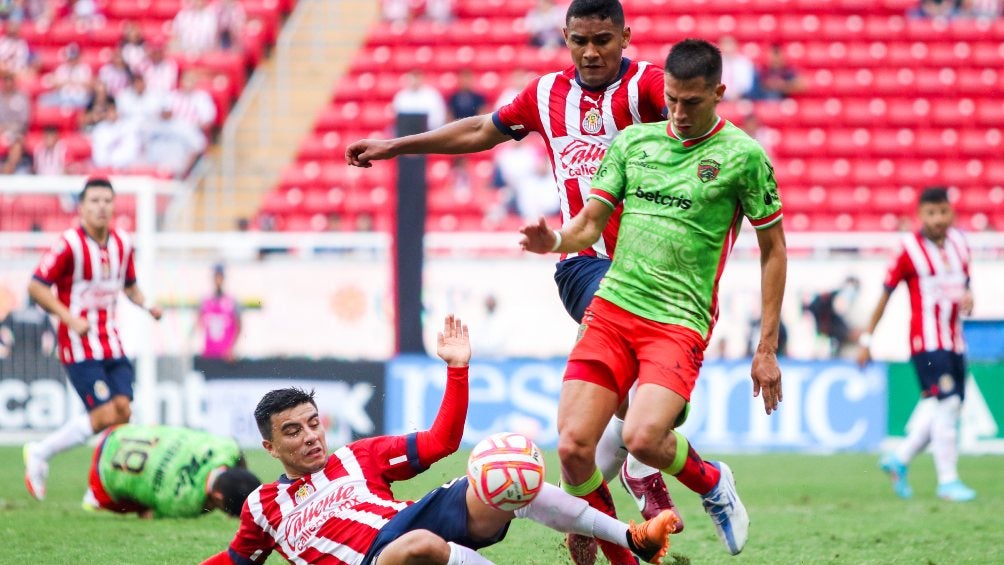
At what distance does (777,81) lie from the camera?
1892 centimetres

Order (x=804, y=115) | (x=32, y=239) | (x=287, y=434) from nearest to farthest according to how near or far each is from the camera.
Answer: (x=287, y=434) < (x=32, y=239) < (x=804, y=115)

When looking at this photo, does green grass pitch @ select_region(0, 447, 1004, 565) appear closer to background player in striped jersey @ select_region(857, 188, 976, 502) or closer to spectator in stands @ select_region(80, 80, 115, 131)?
background player in striped jersey @ select_region(857, 188, 976, 502)

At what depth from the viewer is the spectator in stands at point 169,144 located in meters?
18.2

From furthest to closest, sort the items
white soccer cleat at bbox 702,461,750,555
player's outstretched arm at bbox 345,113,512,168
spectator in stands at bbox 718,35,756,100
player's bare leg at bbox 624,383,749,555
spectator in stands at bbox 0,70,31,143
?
spectator in stands at bbox 0,70,31,143, spectator in stands at bbox 718,35,756,100, player's outstretched arm at bbox 345,113,512,168, white soccer cleat at bbox 702,461,750,555, player's bare leg at bbox 624,383,749,555

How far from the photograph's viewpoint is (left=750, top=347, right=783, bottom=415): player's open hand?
5441 mm

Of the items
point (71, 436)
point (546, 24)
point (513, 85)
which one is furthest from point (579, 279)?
point (546, 24)

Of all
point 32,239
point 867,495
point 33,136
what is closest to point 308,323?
point 32,239

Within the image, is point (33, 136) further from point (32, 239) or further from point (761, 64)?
point (761, 64)

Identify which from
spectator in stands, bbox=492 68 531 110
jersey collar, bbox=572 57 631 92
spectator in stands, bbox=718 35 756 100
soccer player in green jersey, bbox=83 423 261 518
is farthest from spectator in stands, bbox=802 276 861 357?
jersey collar, bbox=572 57 631 92

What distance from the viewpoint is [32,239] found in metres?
13.7

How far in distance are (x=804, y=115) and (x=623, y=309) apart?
13899 millimetres

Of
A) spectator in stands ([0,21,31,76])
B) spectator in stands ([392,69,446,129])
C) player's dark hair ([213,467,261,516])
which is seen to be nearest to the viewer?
player's dark hair ([213,467,261,516])

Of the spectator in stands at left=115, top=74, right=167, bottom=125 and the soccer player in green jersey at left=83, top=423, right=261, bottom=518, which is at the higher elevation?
the spectator in stands at left=115, top=74, right=167, bottom=125

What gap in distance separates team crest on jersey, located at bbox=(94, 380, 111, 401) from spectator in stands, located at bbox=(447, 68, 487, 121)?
29.9 ft
